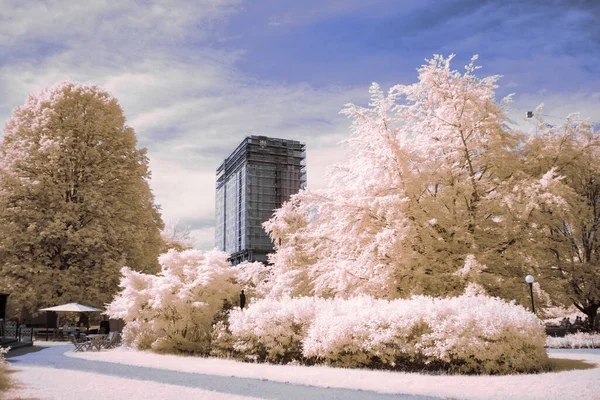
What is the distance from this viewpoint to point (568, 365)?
1173 cm

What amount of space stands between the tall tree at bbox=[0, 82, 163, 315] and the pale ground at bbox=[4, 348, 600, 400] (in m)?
13.7

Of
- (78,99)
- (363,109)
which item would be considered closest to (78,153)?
(78,99)

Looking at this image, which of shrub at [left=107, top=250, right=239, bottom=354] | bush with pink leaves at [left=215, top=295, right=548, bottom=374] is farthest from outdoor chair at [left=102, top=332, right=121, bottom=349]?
bush with pink leaves at [left=215, top=295, right=548, bottom=374]

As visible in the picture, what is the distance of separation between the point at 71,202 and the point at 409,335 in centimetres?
2113

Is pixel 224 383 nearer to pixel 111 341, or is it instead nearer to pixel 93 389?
pixel 93 389

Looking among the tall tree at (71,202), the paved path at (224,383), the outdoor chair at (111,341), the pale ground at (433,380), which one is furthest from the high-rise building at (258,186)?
the pale ground at (433,380)

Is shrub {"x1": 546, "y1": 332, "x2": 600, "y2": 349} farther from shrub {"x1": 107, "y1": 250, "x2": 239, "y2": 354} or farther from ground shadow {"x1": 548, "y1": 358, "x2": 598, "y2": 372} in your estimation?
shrub {"x1": 107, "y1": 250, "x2": 239, "y2": 354}

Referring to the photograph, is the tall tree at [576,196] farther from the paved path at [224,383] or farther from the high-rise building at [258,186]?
the high-rise building at [258,186]

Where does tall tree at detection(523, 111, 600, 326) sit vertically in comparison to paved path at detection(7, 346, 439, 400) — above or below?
above

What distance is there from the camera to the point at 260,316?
48.0 ft

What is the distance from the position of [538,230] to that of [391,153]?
18.9ft

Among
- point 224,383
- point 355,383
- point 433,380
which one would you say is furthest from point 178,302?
point 433,380

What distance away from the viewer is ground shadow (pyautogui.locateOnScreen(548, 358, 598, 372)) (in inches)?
439

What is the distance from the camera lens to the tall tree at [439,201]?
1498 cm
